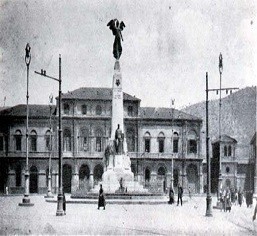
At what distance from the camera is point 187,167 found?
2462 inches

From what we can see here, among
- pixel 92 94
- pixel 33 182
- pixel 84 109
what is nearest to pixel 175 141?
pixel 92 94

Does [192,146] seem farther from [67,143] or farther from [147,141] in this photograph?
[67,143]

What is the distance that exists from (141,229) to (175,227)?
111 cm

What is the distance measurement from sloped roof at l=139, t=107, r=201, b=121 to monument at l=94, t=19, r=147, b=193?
25.6 m

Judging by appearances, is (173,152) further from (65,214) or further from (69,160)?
(65,214)

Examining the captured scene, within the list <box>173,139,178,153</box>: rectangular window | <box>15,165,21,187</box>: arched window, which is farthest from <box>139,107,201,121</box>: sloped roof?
<box>15,165,21,187</box>: arched window

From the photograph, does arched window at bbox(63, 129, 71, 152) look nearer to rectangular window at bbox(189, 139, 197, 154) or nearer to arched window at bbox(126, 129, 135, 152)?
arched window at bbox(126, 129, 135, 152)

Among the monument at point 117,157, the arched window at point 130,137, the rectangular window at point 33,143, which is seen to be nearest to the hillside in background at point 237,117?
the arched window at point 130,137

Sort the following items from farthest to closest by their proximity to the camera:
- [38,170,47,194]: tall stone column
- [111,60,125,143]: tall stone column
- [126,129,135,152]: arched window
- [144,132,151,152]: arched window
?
[144,132,151,152]: arched window → [126,129,135,152]: arched window → [38,170,47,194]: tall stone column → [111,60,125,143]: tall stone column

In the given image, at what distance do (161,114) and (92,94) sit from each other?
7.60 meters

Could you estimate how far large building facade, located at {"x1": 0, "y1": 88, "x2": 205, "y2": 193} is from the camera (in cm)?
5960

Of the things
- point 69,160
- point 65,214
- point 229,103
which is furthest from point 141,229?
point 229,103

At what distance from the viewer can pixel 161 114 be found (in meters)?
63.5

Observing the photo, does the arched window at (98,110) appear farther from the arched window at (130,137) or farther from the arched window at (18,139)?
the arched window at (18,139)
